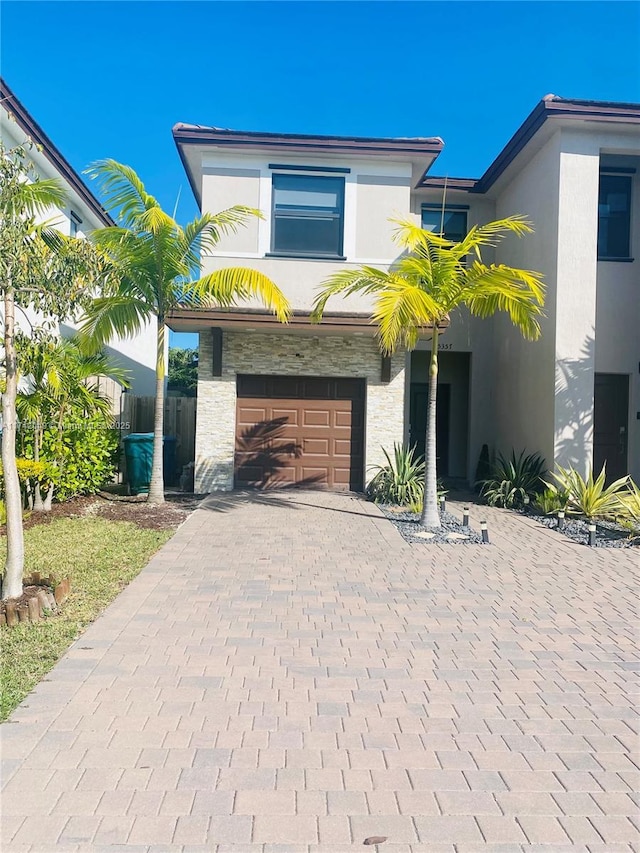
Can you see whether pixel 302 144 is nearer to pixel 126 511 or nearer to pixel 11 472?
→ pixel 126 511

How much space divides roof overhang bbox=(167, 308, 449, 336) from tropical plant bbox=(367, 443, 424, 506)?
2.43 metres

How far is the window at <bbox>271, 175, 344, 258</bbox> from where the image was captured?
482 inches

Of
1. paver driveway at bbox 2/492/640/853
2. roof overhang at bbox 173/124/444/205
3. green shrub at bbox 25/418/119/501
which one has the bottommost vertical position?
paver driveway at bbox 2/492/640/853

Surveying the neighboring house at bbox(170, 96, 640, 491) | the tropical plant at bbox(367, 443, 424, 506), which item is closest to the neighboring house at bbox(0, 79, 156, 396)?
the neighboring house at bbox(170, 96, 640, 491)

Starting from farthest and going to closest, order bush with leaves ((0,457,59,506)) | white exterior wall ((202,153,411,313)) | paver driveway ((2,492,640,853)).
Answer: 1. white exterior wall ((202,153,411,313))
2. bush with leaves ((0,457,59,506))
3. paver driveway ((2,492,640,853))

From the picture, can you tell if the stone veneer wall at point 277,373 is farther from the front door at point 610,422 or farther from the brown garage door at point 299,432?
the front door at point 610,422

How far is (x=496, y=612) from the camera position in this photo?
226 inches

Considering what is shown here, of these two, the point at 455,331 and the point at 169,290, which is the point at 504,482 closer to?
the point at 455,331

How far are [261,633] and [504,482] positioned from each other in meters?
7.92

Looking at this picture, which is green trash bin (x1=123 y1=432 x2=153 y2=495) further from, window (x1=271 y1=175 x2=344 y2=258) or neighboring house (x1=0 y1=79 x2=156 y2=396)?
window (x1=271 y1=175 x2=344 y2=258)

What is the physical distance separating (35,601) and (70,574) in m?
1.46

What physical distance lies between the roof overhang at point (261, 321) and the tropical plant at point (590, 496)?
12.0 ft

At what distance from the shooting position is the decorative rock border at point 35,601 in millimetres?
5043

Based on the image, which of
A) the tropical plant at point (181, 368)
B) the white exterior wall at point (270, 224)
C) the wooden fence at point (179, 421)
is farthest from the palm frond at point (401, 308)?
the tropical plant at point (181, 368)
